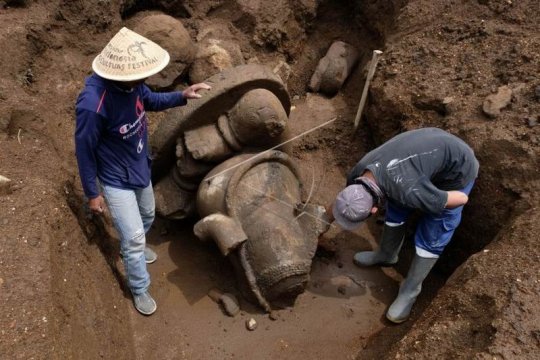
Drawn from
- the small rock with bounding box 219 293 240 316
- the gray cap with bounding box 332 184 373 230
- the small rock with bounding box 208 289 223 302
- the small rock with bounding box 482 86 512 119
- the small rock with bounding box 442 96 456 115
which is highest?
the small rock with bounding box 482 86 512 119

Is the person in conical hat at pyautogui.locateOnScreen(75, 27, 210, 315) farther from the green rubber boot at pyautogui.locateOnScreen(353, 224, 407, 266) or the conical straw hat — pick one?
the green rubber boot at pyautogui.locateOnScreen(353, 224, 407, 266)

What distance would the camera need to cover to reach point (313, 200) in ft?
17.0

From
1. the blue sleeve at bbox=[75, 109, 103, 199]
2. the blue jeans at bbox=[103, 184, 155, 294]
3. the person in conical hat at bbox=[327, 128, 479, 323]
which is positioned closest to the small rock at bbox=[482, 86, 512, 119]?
the person in conical hat at bbox=[327, 128, 479, 323]

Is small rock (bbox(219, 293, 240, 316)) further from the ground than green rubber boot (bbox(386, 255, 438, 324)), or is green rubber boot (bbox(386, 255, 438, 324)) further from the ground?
green rubber boot (bbox(386, 255, 438, 324))

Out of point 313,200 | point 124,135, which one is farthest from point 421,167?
point 124,135

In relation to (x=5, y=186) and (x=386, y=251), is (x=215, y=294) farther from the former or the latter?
(x=5, y=186)

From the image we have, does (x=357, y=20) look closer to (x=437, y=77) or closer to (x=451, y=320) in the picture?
(x=437, y=77)

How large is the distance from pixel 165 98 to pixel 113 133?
0.63 meters

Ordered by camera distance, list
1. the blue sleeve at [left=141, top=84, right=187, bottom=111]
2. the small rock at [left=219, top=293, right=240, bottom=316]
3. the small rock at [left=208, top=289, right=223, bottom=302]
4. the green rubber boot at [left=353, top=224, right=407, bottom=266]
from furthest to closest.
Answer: the green rubber boot at [left=353, top=224, right=407, bottom=266]
the small rock at [left=208, top=289, right=223, bottom=302]
the small rock at [left=219, top=293, right=240, bottom=316]
the blue sleeve at [left=141, top=84, right=187, bottom=111]

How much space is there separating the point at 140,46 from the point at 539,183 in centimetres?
331

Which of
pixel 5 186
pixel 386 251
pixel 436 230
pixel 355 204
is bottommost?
pixel 386 251

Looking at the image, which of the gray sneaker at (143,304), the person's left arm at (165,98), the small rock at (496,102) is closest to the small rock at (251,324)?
the gray sneaker at (143,304)

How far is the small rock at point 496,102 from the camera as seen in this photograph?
169 inches

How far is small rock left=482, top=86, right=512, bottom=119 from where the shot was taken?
4297 mm
